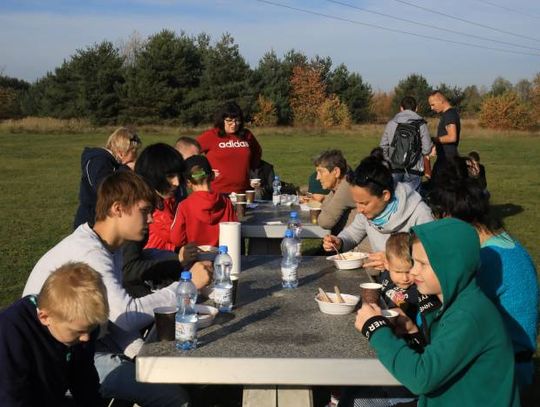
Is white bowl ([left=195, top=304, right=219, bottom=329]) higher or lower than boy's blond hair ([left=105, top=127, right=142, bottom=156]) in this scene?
lower

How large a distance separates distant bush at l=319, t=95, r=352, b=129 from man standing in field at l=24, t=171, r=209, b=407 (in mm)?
47520

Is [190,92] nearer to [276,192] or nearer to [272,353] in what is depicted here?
[276,192]

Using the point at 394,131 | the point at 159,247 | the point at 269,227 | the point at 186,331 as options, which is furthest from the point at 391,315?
the point at 394,131

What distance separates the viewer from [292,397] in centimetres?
255

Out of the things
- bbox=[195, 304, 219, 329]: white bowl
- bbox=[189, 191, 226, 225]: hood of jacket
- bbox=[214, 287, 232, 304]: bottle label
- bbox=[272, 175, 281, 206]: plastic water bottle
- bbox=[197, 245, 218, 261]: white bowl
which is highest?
bbox=[189, 191, 226, 225]: hood of jacket

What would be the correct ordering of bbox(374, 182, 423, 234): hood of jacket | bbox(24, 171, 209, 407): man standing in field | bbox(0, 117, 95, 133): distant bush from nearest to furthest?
bbox(24, 171, 209, 407): man standing in field → bbox(374, 182, 423, 234): hood of jacket → bbox(0, 117, 95, 133): distant bush

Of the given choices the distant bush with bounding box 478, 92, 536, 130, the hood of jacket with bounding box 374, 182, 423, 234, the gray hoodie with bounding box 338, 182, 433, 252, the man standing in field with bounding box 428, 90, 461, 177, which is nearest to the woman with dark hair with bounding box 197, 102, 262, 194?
the gray hoodie with bounding box 338, 182, 433, 252

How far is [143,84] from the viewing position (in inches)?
1770

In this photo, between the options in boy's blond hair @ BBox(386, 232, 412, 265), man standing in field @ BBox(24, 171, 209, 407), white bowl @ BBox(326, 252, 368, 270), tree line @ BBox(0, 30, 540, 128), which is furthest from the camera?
tree line @ BBox(0, 30, 540, 128)

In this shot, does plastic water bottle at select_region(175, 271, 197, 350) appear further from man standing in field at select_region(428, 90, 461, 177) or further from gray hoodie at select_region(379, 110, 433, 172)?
man standing in field at select_region(428, 90, 461, 177)

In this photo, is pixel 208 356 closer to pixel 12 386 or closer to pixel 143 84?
pixel 12 386

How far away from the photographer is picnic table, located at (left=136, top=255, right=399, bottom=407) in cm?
235

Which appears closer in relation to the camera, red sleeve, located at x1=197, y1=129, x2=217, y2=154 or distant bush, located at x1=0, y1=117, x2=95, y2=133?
red sleeve, located at x1=197, y1=129, x2=217, y2=154

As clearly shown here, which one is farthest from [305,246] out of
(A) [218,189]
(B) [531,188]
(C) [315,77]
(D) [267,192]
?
(C) [315,77]
